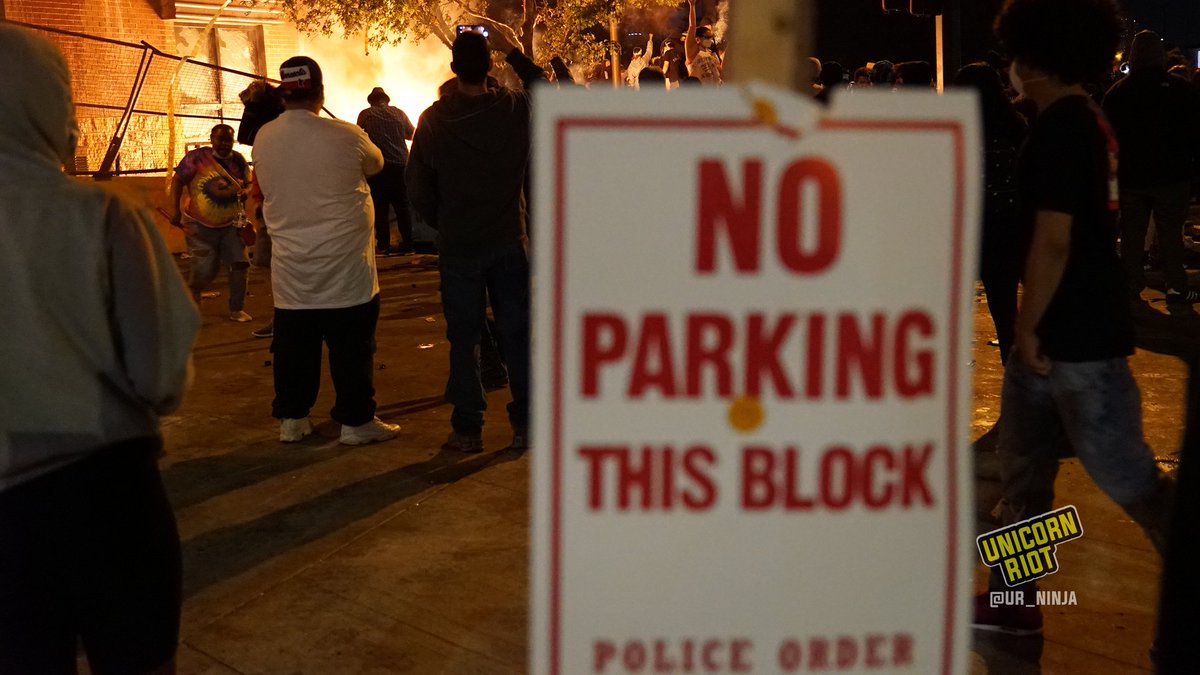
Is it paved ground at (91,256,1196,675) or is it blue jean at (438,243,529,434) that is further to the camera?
blue jean at (438,243,529,434)

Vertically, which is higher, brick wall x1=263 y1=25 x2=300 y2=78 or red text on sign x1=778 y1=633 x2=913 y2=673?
brick wall x1=263 y1=25 x2=300 y2=78

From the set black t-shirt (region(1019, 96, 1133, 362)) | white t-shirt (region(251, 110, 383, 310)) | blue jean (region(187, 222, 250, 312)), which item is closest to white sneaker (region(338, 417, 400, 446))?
white t-shirt (region(251, 110, 383, 310))

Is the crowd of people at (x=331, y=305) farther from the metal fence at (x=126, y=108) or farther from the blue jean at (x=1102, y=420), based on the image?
the metal fence at (x=126, y=108)

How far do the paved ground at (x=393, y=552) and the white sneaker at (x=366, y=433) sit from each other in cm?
6

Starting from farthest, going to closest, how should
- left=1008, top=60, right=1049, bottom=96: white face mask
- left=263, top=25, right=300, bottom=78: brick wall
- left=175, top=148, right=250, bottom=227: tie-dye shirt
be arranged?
left=263, top=25, right=300, bottom=78: brick wall < left=175, top=148, right=250, bottom=227: tie-dye shirt < left=1008, top=60, right=1049, bottom=96: white face mask

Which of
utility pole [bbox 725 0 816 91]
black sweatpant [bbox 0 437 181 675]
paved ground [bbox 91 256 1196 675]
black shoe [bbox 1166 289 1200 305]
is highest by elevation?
utility pole [bbox 725 0 816 91]

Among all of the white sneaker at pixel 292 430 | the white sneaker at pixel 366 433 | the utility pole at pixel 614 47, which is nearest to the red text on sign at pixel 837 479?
the white sneaker at pixel 366 433

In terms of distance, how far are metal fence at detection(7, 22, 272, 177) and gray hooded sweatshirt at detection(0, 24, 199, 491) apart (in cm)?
1119

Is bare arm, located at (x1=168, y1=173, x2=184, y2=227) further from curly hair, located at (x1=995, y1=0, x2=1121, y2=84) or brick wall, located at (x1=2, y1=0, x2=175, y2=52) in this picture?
brick wall, located at (x1=2, y1=0, x2=175, y2=52)

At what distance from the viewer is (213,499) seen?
5188 millimetres

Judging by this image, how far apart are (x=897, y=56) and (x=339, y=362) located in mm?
40968

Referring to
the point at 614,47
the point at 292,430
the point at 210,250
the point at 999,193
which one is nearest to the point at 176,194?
the point at 210,250

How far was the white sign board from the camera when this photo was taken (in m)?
1.56

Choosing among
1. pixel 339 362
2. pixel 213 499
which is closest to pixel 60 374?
pixel 213 499
